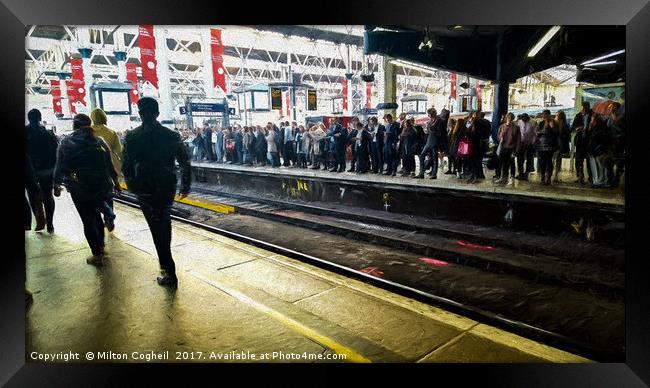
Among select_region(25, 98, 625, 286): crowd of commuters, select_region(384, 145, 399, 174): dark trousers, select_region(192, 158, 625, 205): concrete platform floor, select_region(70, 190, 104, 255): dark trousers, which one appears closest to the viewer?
select_region(25, 98, 625, 286): crowd of commuters

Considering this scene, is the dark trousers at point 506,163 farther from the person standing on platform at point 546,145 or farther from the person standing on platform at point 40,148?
the person standing on platform at point 40,148

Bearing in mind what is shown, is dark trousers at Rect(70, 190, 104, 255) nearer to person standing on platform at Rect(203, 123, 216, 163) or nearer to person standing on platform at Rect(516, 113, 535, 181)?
person standing on platform at Rect(203, 123, 216, 163)

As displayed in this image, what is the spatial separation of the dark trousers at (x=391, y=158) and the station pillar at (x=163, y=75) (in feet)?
15.6

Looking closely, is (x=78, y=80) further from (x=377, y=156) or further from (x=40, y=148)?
(x=377, y=156)

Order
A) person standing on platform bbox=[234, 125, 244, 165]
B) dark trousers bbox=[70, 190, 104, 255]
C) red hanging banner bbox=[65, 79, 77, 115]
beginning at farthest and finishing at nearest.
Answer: person standing on platform bbox=[234, 125, 244, 165]
dark trousers bbox=[70, 190, 104, 255]
red hanging banner bbox=[65, 79, 77, 115]

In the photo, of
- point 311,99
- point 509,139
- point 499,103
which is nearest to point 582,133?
point 509,139

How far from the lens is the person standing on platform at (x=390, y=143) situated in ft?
26.8

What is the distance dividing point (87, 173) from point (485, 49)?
6662 millimetres

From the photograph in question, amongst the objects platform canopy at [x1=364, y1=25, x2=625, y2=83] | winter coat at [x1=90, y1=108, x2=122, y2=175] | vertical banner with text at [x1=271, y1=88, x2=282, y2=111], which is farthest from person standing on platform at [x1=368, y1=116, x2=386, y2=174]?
winter coat at [x1=90, y1=108, x2=122, y2=175]

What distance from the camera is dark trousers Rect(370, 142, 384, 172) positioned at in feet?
27.9

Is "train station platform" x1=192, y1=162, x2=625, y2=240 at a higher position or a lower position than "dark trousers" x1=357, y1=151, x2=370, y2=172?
lower

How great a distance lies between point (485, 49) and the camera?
6609 millimetres

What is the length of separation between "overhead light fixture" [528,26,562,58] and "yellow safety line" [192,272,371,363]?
427 cm

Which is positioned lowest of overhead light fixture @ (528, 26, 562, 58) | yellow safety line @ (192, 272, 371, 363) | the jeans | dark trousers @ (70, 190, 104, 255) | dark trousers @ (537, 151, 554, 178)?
yellow safety line @ (192, 272, 371, 363)
